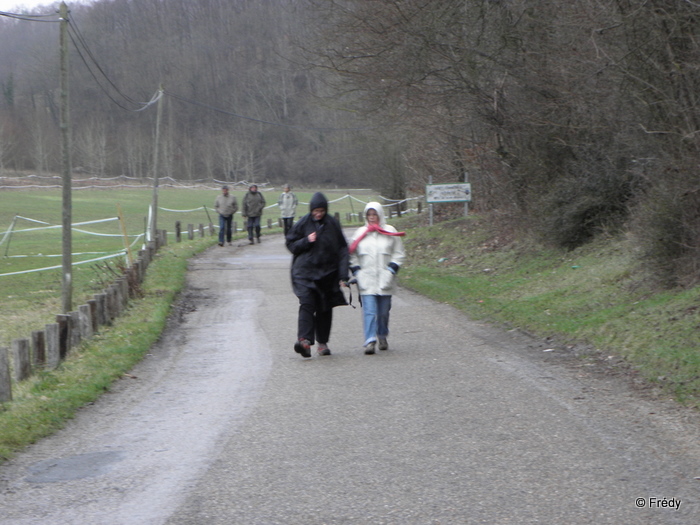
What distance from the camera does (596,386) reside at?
300 inches

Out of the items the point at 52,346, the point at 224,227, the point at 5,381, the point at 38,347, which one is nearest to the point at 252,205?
the point at 224,227

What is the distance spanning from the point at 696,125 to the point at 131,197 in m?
64.9

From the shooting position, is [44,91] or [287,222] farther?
[44,91]

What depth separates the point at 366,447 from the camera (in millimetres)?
5820

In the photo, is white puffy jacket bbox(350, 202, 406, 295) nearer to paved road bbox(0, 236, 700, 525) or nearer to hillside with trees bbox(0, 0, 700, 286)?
paved road bbox(0, 236, 700, 525)

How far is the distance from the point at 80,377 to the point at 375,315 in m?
3.30

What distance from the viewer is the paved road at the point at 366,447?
184 inches

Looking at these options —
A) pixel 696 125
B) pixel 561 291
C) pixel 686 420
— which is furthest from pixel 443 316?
pixel 686 420

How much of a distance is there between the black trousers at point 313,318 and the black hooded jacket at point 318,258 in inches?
2.9

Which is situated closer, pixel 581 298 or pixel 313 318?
pixel 313 318

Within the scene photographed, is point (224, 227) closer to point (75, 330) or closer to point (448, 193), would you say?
point (448, 193)

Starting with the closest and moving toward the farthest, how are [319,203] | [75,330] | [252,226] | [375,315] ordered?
[319,203]
[375,315]
[75,330]
[252,226]

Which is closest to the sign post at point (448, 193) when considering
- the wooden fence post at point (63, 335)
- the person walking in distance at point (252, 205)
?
the person walking in distance at point (252, 205)

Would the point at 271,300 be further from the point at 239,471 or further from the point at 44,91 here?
the point at 44,91
